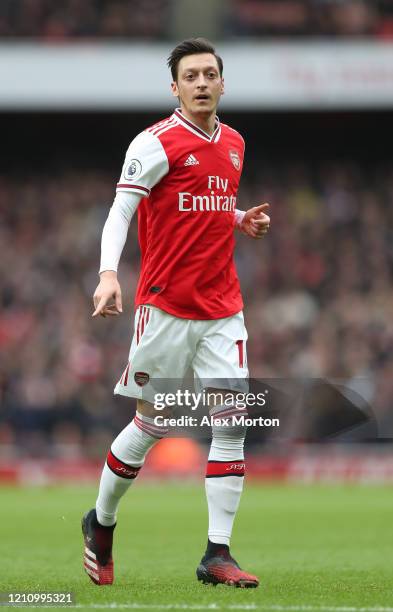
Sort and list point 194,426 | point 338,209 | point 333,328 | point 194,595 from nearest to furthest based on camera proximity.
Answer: point 194,595 < point 194,426 < point 333,328 < point 338,209

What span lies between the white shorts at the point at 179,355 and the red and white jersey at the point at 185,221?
2.5 inches

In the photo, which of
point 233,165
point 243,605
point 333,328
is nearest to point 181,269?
point 233,165

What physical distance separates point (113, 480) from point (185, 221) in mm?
1278

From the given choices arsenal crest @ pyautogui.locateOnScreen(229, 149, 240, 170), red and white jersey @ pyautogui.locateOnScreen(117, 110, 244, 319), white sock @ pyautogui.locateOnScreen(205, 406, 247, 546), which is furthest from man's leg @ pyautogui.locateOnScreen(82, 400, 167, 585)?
arsenal crest @ pyautogui.locateOnScreen(229, 149, 240, 170)

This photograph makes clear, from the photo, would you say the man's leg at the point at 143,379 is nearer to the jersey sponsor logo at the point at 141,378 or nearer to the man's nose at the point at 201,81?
the jersey sponsor logo at the point at 141,378

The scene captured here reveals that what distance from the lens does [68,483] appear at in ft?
57.5

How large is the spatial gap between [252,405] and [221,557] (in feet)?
2.43

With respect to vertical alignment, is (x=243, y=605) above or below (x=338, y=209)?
below

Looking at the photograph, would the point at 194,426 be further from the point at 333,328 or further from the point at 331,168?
the point at 331,168

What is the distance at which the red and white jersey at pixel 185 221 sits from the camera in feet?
20.4

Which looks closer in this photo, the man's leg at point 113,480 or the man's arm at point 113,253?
the man's arm at point 113,253

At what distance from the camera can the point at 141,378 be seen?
20.4ft

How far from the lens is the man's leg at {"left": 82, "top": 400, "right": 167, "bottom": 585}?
6223mm

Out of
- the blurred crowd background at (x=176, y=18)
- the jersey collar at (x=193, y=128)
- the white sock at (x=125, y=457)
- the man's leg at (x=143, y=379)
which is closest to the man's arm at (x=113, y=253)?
the man's leg at (x=143, y=379)
